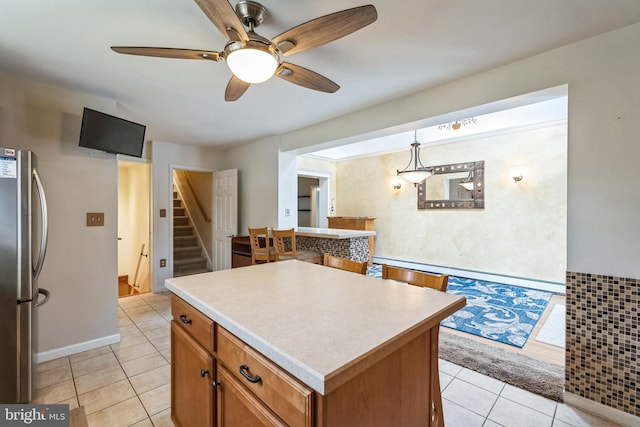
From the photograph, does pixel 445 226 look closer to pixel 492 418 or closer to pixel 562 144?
pixel 562 144

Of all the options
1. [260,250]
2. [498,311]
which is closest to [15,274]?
[260,250]

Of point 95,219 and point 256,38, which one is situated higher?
point 256,38

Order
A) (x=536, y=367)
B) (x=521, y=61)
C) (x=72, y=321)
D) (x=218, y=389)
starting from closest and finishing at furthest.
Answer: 1. (x=218, y=389)
2. (x=521, y=61)
3. (x=536, y=367)
4. (x=72, y=321)

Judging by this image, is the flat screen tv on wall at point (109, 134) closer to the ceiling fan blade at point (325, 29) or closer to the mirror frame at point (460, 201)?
the ceiling fan blade at point (325, 29)

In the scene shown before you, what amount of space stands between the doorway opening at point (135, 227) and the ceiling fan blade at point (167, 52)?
3481mm

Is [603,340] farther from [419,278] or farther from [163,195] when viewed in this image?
[163,195]

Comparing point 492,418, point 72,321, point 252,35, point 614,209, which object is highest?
point 252,35

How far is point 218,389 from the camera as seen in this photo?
3.57 feet

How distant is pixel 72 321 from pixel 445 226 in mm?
5649

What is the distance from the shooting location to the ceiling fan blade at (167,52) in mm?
1423

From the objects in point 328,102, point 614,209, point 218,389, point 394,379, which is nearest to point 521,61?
point 614,209

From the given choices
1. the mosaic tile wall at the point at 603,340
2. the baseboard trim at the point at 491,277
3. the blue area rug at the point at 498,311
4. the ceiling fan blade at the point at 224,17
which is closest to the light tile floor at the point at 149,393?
the mosaic tile wall at the point at 603,340

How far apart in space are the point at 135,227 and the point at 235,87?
474 cm

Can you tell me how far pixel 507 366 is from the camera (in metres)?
2.25
